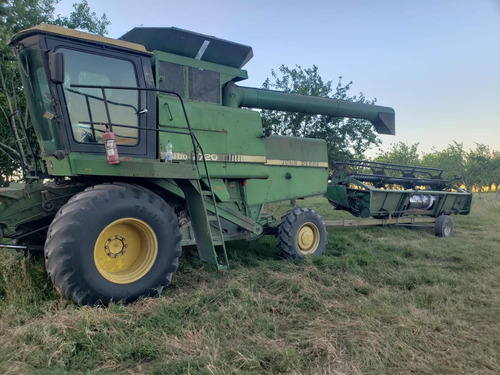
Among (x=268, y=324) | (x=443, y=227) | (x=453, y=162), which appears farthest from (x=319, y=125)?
(x=453, y=162)

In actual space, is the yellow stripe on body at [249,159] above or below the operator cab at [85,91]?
below

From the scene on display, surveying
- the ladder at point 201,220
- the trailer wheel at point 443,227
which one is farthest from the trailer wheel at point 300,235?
the trailer wheel at point 443,227

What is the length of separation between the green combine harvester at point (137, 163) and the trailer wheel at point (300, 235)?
0.07 ft

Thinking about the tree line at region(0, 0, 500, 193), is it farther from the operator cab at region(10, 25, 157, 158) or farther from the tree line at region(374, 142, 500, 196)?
the tree line at region(374, 142, 500, 196)

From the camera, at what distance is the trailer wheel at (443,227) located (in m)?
9.81

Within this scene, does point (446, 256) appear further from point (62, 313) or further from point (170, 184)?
point (62, 313)

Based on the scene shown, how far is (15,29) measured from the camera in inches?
460

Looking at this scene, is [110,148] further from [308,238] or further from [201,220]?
[308,238]

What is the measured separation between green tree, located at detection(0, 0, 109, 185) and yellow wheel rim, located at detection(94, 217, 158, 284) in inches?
289

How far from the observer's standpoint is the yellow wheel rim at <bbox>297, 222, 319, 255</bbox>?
648 cm

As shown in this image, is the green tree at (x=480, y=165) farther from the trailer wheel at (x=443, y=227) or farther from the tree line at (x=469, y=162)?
the trailer wheel at (x=443, y=227)

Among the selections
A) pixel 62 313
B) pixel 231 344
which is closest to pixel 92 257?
pixel 62 313

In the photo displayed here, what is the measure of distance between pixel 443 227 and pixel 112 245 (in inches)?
349

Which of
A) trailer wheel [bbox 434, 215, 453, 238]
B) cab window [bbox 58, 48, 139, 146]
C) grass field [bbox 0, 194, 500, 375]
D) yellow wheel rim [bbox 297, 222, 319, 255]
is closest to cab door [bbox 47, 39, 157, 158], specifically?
cab window [bbox 58, 48, 139, 146]
